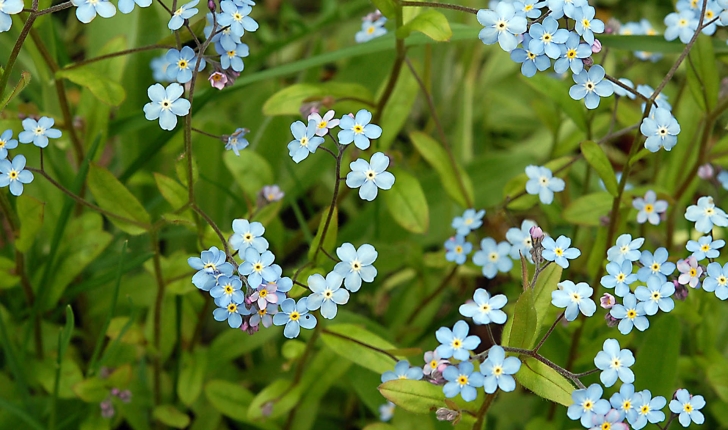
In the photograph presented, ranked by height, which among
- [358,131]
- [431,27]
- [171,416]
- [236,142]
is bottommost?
[171,416]

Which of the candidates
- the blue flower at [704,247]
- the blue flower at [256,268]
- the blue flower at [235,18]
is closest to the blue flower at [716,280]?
the blue flower at [704,247]

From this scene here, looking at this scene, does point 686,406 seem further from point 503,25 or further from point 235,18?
point 235,18

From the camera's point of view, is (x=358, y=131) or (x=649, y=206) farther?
(x=649, y=206)

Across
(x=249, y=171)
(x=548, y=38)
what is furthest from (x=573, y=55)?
(x=249, y=171)

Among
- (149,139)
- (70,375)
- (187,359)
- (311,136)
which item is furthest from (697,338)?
(149,139)

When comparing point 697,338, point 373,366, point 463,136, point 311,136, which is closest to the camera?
point 311,136

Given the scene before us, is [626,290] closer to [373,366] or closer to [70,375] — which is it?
[373,366]
